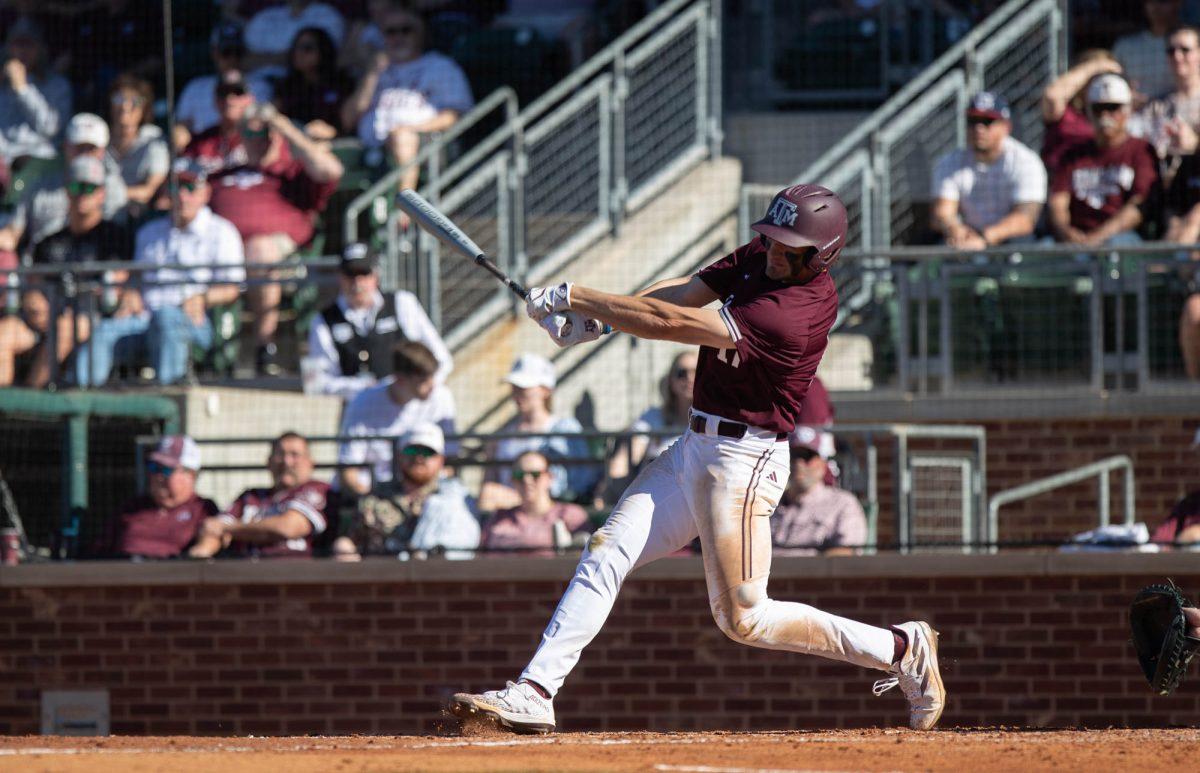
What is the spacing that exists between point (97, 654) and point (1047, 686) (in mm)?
4719

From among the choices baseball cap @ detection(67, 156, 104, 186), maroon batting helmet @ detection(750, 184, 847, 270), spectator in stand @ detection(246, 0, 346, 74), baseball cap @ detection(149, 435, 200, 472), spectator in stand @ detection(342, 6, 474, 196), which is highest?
spectator in stand @ detection(246, 0, 346, 74)

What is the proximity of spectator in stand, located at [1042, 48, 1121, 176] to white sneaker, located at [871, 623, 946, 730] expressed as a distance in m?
4.58

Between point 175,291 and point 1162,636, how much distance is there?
252 inches

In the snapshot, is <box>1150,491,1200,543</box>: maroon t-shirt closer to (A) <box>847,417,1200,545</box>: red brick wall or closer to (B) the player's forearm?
(A) <box>847,417,1200,545</box>: red brick wall

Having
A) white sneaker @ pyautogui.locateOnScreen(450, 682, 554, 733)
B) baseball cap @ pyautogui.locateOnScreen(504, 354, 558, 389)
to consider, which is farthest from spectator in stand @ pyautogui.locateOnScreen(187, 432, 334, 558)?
white sneaker @ pyautogui.locateOnScreen(450, 682, 554, 733)

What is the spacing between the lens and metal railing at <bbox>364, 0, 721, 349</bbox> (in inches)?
465

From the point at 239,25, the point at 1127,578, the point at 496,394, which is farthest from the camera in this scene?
the point at 239,25

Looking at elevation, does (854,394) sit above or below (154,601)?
above

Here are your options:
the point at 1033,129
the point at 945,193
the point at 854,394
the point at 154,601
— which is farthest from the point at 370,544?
the point at 1033,129

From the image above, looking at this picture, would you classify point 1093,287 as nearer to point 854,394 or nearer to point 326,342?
point 854,394

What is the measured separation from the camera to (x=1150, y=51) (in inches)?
467

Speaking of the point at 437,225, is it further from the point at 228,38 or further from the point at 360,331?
the point at 228,38

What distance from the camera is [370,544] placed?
1010 cm

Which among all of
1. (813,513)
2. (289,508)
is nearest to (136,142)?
(289,508)
